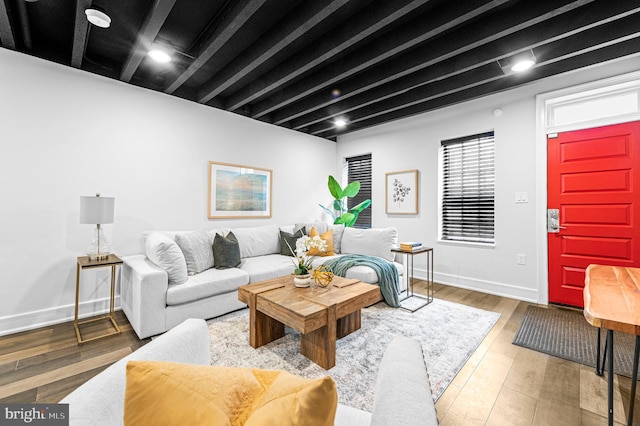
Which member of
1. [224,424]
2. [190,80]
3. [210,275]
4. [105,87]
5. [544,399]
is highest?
[190,80]

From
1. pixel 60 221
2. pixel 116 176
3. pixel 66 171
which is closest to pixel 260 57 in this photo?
pixel 116 176

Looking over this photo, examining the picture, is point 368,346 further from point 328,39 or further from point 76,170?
point 76,170

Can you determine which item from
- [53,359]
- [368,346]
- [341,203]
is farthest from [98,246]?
[341,203]

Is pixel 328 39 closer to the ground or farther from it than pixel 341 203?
farther from it

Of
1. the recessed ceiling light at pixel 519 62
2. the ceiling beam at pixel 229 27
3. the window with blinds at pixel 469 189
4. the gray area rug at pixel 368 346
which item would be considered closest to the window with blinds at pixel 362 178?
the window with blinds at pixel 469 189

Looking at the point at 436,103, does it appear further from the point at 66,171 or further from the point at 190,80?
the point at 66,171

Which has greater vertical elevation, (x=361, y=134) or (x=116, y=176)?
(x=361, y=134)

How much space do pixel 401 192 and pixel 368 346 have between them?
3040 millimetres

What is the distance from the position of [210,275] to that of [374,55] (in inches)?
112

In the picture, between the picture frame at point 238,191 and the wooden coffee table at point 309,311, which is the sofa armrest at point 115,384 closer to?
the wooden coffee table at point 309,311

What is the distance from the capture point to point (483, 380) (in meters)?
1.91

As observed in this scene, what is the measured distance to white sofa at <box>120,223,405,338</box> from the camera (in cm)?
245

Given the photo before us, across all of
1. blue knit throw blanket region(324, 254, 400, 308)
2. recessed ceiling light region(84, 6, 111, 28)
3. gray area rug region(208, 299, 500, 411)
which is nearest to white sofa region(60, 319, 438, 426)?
gray area rug region(208, 299, 500, 411)

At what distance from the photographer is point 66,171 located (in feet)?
9.32
